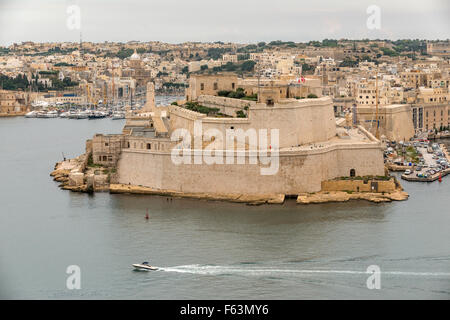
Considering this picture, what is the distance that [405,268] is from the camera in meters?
13.8

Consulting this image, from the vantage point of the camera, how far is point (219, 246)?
15.1 meters

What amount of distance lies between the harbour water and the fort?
541 mm

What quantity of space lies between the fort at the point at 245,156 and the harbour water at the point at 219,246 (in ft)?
1.77

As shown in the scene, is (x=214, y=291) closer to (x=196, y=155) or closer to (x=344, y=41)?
(x=196, y=155)

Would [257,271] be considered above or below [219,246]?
below

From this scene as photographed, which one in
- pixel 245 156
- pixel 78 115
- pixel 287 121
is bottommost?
pixel 245 156

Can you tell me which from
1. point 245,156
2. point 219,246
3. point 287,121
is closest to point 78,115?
point 287,121

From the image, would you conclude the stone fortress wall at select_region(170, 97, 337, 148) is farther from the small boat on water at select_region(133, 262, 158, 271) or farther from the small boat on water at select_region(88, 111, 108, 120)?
the small boat on water at select_region(88, 111, 108, 120)

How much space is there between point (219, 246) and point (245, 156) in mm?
3836

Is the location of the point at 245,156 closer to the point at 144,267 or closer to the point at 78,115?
the point at 144,267

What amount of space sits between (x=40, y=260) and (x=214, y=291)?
10.9 ft

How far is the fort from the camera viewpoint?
18.5 meters

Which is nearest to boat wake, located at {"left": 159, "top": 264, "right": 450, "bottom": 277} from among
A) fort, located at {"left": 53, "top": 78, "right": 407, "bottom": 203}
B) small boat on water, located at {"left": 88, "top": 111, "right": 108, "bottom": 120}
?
fort, located at {"left": 53, "top": 78, "right": 407, "bottom": 203}

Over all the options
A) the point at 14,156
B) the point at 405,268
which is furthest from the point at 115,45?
the point at 405,268
